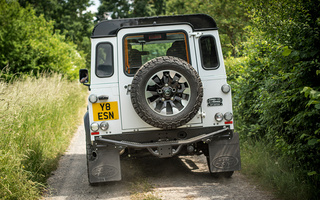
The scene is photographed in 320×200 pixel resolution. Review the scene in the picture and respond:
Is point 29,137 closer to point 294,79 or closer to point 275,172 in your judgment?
point 275,172

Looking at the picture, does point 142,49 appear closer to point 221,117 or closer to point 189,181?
point 221,117

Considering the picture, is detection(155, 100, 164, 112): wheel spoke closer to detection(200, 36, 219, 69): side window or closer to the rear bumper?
the rear bumper

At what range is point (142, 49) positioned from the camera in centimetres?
604

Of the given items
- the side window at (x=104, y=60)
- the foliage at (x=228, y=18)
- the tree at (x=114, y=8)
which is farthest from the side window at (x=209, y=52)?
the tree at (x=114, y=8)

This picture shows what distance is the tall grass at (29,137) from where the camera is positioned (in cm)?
513

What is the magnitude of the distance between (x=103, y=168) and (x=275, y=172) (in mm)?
2652

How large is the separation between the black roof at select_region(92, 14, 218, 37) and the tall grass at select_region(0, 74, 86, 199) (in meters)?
1.90

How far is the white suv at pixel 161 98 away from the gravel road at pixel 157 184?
0.86 feet

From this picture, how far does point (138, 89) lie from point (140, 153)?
56.0 inches

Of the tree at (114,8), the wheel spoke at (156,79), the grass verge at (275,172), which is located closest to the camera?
the grass verge at (275,172)

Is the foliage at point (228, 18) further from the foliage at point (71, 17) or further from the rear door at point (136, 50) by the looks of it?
the foliage at point (71, 17)

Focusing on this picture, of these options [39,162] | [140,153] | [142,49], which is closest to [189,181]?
[140,153]

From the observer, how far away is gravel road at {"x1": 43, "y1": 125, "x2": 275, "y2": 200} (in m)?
5.22

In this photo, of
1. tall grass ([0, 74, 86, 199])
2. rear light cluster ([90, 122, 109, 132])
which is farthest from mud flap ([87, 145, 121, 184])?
tall grass ([0, 74, 86, 199])
